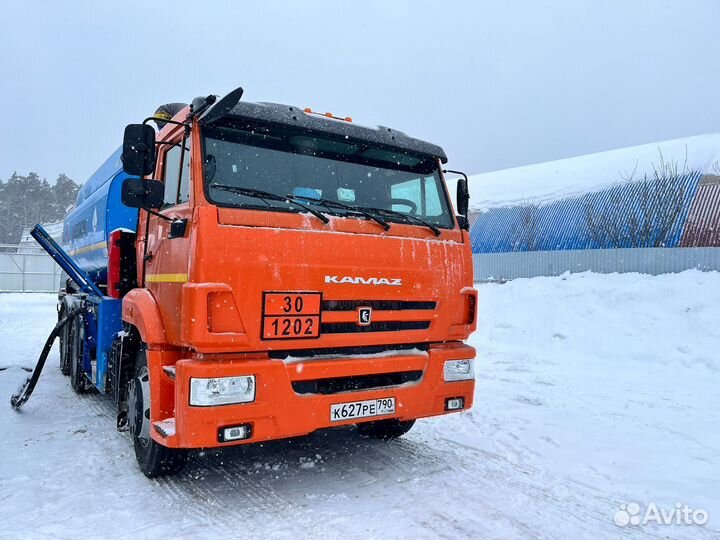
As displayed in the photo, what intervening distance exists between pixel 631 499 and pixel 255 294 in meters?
2.94

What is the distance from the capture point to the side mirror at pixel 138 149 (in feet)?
12.0

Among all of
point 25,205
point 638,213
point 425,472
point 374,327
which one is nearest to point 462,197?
point 374,327

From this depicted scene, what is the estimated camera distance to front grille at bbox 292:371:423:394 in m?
3.66

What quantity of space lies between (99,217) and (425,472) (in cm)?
468

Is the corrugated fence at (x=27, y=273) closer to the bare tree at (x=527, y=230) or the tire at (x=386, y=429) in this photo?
the bare tree at (x=527, y=230)

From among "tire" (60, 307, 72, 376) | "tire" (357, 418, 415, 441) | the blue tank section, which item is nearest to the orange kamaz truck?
"tire" (357, 418, 415, 441)

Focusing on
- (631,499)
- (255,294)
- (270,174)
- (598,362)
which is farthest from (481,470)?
(598,362)

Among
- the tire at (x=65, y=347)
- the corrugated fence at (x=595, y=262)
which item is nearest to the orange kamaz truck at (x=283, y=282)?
the tire at (x=65, y=347)

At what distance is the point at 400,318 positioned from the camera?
4023 millimetres

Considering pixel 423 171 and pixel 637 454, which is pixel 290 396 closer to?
pixel 423 171

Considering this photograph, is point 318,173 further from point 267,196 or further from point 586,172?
point 586,172

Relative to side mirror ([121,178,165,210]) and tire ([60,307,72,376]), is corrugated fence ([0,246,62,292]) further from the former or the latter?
side mirror ([121,178,165,210])

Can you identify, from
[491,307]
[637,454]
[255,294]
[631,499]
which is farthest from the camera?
[491,307]

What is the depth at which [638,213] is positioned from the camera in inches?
584
